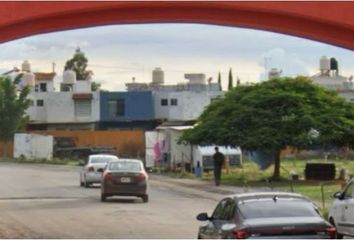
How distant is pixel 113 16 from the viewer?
14.9m

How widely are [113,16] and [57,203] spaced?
1601 cm

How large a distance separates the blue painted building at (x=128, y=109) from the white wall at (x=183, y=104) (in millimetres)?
1172

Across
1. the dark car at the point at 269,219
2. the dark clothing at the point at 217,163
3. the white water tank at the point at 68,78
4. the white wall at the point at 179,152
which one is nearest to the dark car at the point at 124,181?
the dark clothing at the point at 217,163

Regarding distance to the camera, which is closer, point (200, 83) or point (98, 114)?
point (98, 114)

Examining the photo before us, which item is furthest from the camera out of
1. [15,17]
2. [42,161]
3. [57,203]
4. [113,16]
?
[42,161]

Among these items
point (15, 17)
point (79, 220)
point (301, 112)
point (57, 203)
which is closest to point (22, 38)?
point (15, 17)

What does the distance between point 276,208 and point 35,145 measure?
200 ft

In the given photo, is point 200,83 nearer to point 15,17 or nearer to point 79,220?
point 79,220

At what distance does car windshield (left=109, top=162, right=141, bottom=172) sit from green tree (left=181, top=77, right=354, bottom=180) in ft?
36.5

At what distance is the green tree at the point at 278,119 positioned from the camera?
40.3m

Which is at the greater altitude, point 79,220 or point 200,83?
point 200,83

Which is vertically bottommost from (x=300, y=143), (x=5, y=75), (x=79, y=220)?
(x=79, y=220)

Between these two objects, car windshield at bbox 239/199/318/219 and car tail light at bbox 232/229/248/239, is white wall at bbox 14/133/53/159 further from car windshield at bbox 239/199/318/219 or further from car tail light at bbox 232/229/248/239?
car tail light at bbox 232/229/248/239

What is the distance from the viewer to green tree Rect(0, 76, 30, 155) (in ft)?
266
